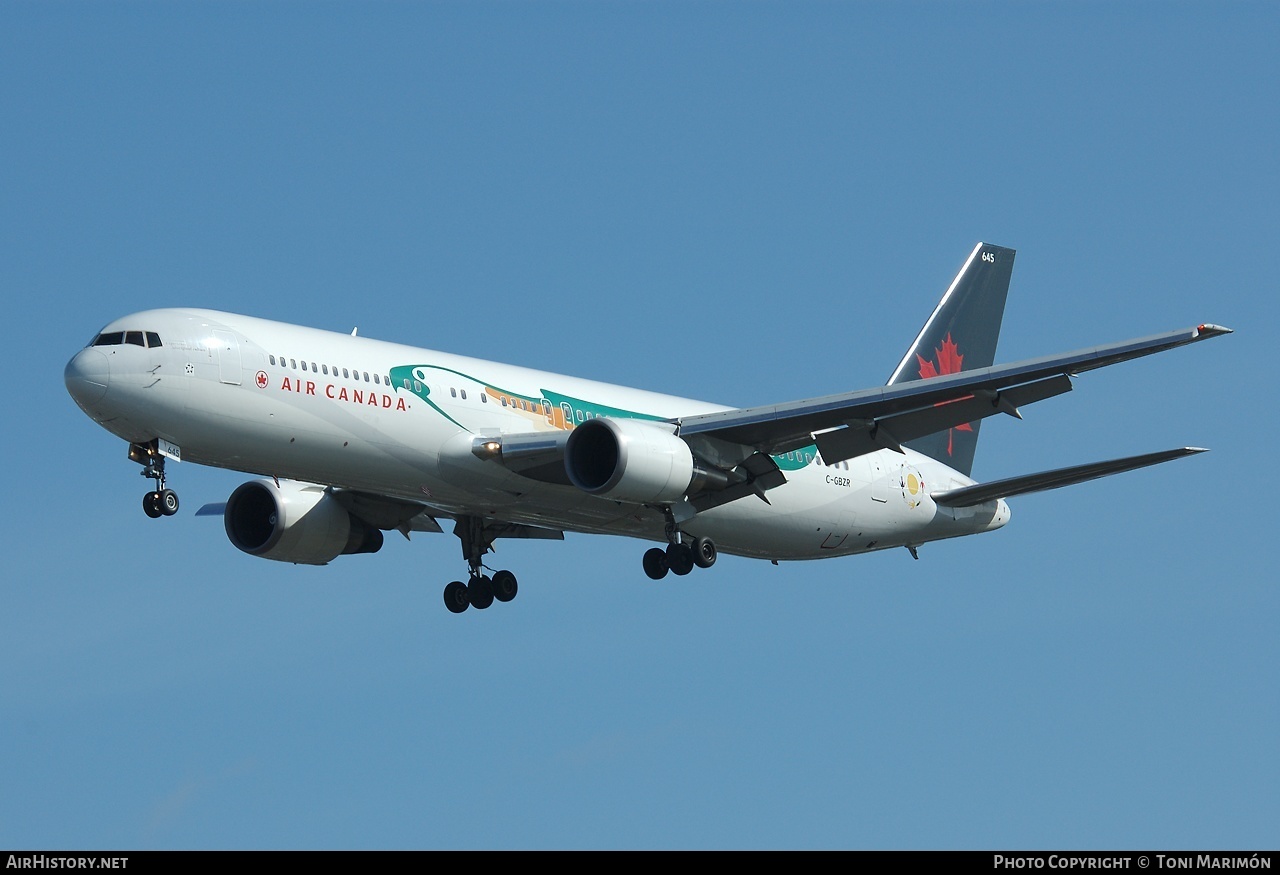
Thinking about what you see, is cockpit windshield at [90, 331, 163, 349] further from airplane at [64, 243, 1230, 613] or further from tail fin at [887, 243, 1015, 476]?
tail fin at [887, 243, 1015, 476]

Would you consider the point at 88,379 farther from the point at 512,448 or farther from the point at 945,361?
the point at 945,361

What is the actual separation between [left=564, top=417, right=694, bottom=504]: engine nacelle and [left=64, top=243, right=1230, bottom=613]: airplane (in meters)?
0.04

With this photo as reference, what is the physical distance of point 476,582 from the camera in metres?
42.3

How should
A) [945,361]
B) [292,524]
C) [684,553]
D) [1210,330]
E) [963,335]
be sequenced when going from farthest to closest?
[963,335] → [945,361] → [292,524] → [684,553] → [1210,330]

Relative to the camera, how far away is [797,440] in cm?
3859

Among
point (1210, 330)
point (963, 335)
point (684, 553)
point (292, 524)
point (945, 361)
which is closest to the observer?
point (1210, 330)

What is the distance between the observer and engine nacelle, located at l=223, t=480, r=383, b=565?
40.9m

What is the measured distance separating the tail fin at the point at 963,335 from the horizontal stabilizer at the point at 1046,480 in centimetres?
325

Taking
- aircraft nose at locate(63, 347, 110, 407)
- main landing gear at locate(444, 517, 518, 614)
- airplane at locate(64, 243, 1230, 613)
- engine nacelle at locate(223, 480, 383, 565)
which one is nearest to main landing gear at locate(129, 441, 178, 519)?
airplane at locate(64, 243, 1230, 613)

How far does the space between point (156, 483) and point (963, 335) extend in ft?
83.5

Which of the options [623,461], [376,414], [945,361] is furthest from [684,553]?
[945,361]
